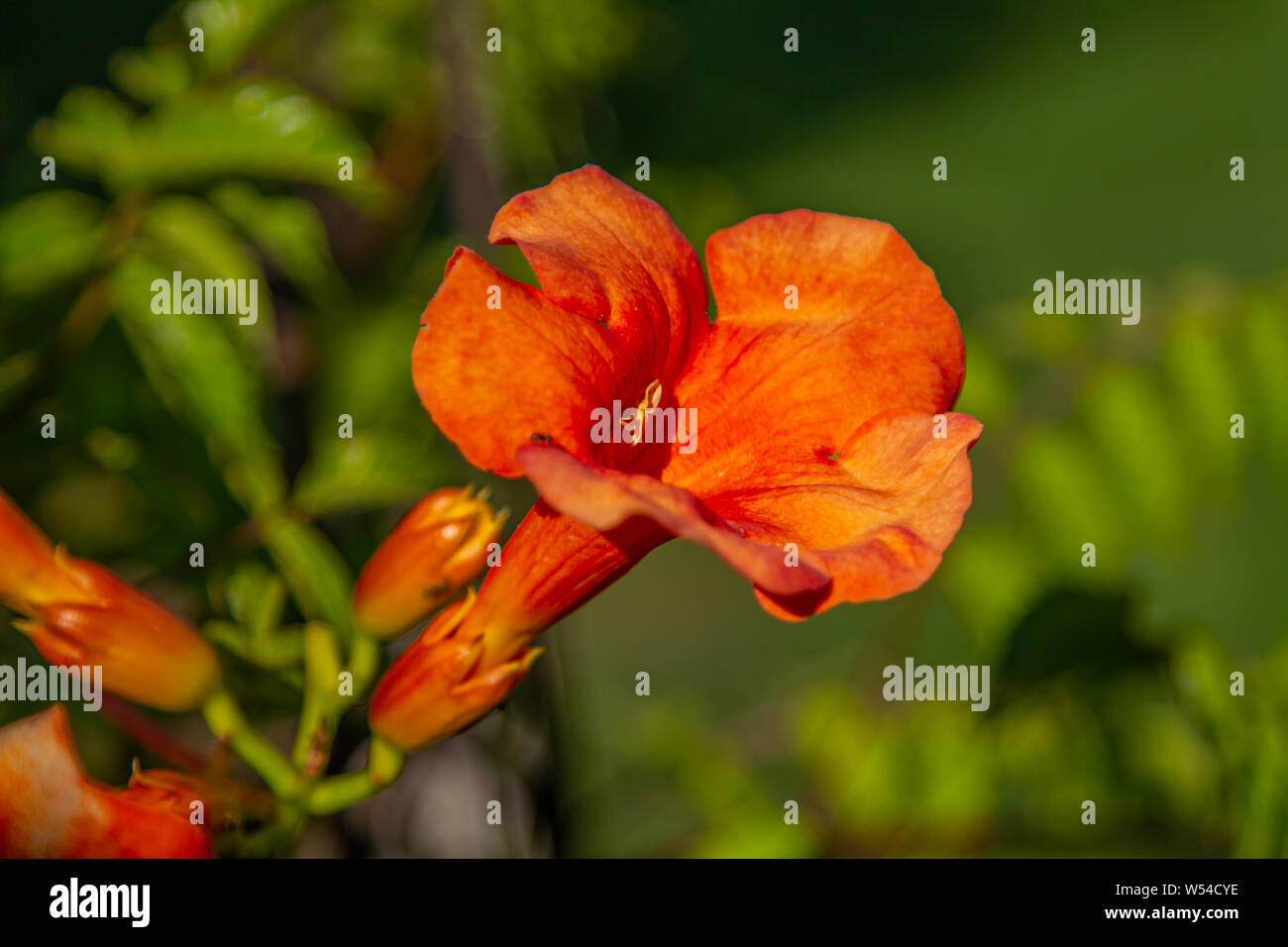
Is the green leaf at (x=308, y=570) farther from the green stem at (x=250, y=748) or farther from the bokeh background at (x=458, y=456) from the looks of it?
the green stem at (x=250, y=748)

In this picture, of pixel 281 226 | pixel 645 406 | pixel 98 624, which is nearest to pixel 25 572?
pixel 98 624

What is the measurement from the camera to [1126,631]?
5.62ft

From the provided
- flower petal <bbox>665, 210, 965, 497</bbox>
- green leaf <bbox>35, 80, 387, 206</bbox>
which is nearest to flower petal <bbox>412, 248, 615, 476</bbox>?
flower petal <bbox>665, 210, 965, 497</bbox>

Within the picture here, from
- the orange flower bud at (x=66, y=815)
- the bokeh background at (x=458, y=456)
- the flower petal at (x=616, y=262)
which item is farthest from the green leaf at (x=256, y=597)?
the flower petal at (x=616, y=262)

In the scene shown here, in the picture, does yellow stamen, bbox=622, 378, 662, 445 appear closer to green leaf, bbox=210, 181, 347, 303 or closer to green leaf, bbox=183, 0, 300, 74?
green leaf, bbox=210, 181, 347, 303

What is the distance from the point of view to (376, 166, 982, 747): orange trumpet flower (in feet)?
3.66

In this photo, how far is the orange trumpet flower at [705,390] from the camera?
1116 mm

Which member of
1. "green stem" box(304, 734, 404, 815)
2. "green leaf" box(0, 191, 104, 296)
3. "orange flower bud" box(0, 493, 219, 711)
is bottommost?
"green stem" box(304, 734, 404, 815)

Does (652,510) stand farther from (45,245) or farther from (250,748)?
(45,245)

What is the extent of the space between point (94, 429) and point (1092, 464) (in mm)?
1926

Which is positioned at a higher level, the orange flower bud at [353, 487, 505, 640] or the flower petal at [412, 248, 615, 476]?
the flower petal at [412, 248, 615, 476]

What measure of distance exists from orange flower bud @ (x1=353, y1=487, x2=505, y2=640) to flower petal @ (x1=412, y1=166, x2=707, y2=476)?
0.26 m

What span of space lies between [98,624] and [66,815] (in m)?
0.29
